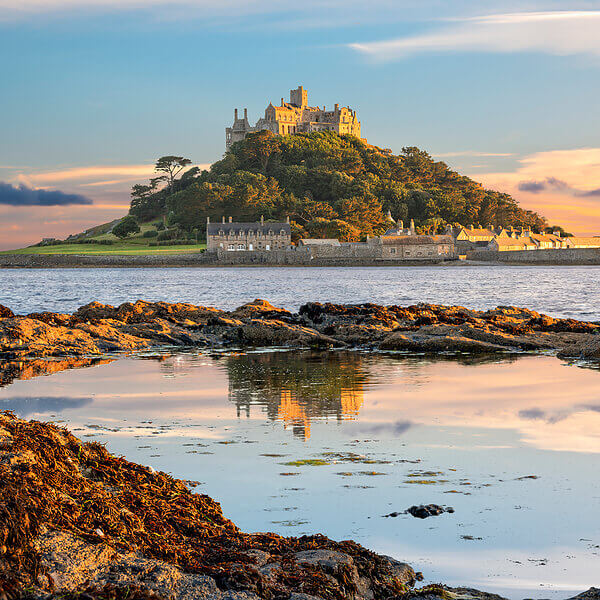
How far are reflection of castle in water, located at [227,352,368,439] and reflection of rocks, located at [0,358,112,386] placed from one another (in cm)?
290

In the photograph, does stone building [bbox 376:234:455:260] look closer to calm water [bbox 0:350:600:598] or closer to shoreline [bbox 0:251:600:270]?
shoreline [bbox 0:251:600:270]

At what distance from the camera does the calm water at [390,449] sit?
5168mm

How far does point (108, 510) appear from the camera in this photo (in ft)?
14.9

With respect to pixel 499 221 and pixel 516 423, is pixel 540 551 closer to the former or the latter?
pixel 516 423

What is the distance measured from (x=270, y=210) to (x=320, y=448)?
163m

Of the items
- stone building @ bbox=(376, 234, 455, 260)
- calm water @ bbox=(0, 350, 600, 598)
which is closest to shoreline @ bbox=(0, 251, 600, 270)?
stone building @ bbox=(376, 234, 455, 260)

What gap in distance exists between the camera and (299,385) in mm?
12250

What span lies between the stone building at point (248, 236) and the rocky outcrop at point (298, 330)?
442 feet

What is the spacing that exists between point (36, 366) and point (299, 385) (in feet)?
18.5

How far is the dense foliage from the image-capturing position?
16850cm

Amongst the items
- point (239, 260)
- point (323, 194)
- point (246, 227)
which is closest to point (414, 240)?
point (323, 194)

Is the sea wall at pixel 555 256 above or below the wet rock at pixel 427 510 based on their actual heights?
above

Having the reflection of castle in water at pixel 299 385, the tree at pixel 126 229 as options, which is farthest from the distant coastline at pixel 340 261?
the reflection of castle in water at pixel 299 385

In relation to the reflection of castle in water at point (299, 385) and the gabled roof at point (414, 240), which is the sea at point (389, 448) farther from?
the gabled roof at point (414, 240)
